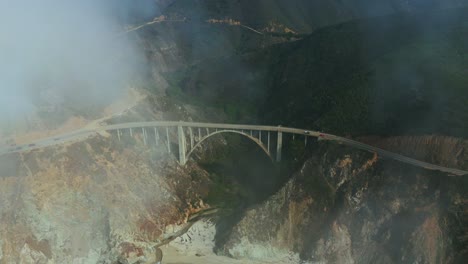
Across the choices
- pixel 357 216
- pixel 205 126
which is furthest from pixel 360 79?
pixel 357 216

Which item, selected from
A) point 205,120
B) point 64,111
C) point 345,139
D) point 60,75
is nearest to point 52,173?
point 64,111

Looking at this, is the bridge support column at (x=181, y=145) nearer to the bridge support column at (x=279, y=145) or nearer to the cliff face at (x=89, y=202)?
the cliff face at (x=89, y=202)

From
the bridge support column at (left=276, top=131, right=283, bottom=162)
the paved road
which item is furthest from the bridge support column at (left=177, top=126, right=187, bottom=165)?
the bridge support column at (left=276, top=131, right=283, bottom=162)

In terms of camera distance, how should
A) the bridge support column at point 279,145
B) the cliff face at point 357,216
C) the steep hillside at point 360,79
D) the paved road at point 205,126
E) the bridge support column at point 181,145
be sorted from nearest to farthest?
the cliff face at point 357,216 < the paved road at point 205,126 < the steep hillside at point 360,79 < the bridge support column at point 279,145 < the bridge support column at point 181,145

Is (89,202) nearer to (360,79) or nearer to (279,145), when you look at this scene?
(279,145)

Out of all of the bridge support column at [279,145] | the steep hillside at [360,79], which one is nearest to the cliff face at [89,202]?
the bridge support column at [279,145]

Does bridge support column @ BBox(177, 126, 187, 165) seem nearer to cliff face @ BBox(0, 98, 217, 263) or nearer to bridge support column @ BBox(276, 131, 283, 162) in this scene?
cliff face @ BBox(0, 98, 217, 263)

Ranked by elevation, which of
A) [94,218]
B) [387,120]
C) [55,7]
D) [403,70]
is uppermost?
[55,7]

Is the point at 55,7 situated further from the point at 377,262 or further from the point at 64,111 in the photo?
the point at 377,262
